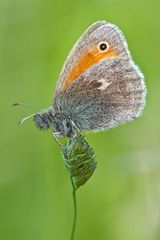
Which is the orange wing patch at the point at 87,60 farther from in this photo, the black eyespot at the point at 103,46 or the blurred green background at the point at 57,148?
the blurred green background at the point at 57,148

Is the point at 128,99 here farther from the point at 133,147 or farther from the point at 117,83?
the point at 133,147

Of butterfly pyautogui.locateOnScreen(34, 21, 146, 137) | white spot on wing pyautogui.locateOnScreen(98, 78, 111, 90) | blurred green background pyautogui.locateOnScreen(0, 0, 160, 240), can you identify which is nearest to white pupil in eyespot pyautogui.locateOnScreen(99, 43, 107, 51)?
butterfly pyautogui.locateOnScreen(34, 21, 146, 137)

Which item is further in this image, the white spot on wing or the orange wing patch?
the white spot on wing

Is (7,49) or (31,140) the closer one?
(31,140)

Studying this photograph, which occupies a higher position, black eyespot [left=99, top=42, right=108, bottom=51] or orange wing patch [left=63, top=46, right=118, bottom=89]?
black eyespot [left=99, top=42, right=108, bottom=51]

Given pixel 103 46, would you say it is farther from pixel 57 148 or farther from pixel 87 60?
pixel 57 148

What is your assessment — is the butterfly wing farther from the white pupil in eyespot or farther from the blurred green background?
the blurred green background

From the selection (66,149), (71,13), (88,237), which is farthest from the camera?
(71,13)

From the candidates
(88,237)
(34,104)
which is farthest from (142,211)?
(34,104)
